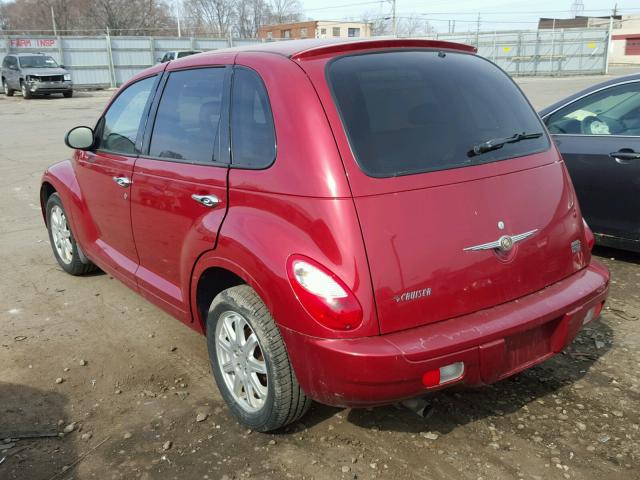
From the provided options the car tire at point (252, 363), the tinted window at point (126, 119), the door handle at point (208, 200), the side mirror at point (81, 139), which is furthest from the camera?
the side mirror at point (81, 139)

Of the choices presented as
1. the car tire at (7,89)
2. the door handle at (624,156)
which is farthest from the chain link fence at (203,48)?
the door handle at (624,156)

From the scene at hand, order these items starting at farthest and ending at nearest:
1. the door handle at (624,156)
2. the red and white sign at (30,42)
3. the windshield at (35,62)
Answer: the red and white sign at (30,42)
the windshield at (35,62)
the door handle at (624,156)

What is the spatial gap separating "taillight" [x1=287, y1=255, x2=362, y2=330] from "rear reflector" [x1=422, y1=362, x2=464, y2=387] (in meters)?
0.35

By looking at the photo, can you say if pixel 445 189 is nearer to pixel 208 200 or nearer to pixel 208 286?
pixel 208 200

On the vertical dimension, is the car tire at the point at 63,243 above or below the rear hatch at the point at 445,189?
below

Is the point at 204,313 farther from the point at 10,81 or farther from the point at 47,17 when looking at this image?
→ the point at 47,17

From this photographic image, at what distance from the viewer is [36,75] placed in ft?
85.5

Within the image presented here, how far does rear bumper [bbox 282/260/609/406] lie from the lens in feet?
7.62

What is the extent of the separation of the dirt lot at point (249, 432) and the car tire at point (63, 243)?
74 cm

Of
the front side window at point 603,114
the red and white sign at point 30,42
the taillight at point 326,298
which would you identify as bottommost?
the taillight at point 326,298

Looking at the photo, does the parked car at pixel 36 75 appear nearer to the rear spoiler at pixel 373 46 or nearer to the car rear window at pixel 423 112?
the rear spoiler at pixel 373 46

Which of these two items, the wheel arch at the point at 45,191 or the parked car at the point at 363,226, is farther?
the wheel arch at the point at 45,191

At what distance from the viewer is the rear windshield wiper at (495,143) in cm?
275

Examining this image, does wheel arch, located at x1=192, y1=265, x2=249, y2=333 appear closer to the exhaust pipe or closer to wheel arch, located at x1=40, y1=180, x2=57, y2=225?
the exhaust pipe
